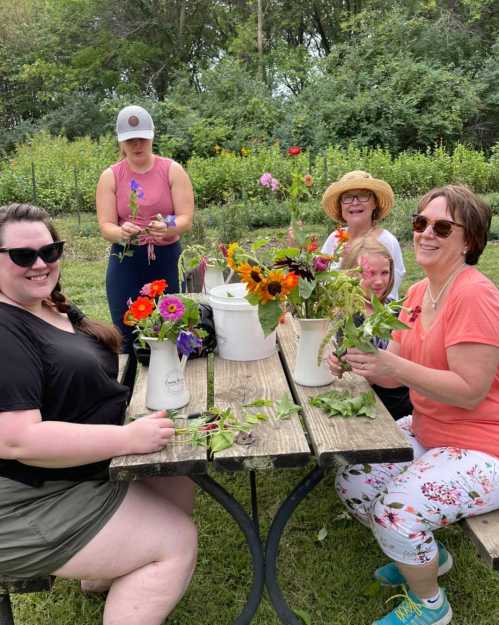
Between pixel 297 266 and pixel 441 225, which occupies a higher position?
pixel 441 225

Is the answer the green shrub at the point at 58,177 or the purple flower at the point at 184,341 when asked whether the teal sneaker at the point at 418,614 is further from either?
the green shrub at the point at 58,177

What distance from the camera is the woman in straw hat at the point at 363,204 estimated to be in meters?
3.19

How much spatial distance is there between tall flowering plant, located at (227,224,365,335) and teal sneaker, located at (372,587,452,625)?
3.15 ft

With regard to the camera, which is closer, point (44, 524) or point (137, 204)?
point (44, 524)

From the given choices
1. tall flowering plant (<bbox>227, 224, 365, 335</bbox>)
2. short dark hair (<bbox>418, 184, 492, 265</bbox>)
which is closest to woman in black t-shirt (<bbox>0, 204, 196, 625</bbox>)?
tall flowering plant (<bbox>227, 224, 365, 335</bbox>)

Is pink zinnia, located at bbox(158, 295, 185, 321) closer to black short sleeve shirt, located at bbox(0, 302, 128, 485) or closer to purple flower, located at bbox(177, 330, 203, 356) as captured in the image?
purple flower, located at bbox(177, 330, 203, 356)

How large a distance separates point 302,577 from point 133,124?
2.41 meters

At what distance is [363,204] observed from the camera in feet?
10.8

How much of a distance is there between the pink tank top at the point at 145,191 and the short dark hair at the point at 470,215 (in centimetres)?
186

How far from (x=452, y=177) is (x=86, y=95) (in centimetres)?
1377

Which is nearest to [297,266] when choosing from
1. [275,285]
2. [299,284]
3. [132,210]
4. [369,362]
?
[299,284]

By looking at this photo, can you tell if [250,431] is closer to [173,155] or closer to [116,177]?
[116,177]

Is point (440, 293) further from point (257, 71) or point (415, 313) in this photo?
point (257, 71)

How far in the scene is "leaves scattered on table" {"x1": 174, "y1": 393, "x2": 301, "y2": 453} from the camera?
163 cm
